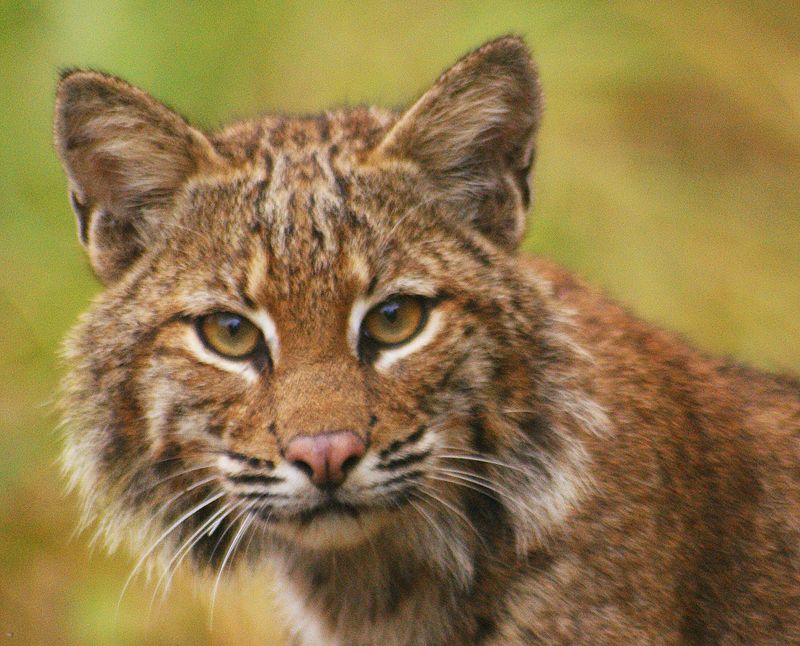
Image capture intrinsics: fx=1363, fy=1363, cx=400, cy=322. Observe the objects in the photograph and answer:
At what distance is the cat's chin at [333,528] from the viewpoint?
530 cm

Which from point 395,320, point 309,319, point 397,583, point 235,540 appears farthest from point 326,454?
point 397,583

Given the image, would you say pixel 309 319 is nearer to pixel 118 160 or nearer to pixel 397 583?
pixel 118 160

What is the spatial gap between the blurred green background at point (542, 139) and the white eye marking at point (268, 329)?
327 centimetres

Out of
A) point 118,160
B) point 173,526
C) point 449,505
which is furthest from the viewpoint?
point 118,160

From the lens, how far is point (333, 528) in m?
5.33

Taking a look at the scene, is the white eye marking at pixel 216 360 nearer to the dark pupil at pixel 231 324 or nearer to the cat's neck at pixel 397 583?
the dark pupil at pixel 231 324

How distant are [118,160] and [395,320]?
1463 mm

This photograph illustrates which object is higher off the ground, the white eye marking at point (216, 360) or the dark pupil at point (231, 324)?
the dark pupil at point (231, 324)

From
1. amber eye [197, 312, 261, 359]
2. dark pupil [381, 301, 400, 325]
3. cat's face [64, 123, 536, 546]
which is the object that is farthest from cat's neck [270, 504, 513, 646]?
Answer: amber eye [197, 312, 261, 359]

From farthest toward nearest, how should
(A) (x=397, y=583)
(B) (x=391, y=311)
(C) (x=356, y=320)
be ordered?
(A) (x=397, y=583) → (B) (x=391, y=311) → (C) (x=356, y=320)

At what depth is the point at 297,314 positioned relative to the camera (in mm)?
5387

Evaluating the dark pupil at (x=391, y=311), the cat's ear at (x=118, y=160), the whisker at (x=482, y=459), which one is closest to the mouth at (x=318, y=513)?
the whisker at (x=482, y=459)

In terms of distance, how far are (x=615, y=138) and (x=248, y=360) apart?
690cm

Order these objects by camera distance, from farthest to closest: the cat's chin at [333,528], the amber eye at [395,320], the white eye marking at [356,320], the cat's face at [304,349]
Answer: the amber eye at [395,320] → the white eye marking at [356,320] → the cat's chin at [333,528] → the cat's face at [304,349]
